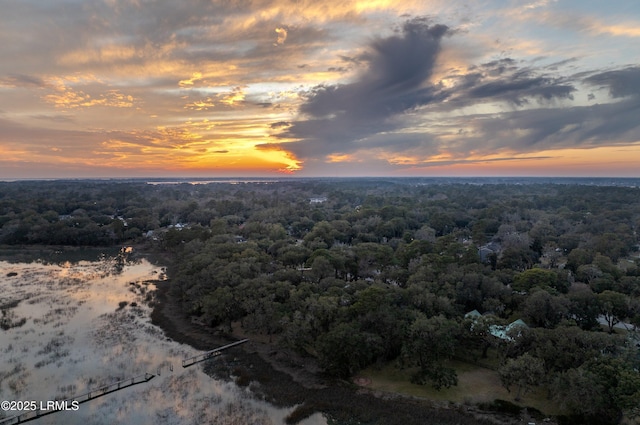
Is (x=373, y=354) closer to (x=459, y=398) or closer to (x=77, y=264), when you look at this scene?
(x=459, y=398)

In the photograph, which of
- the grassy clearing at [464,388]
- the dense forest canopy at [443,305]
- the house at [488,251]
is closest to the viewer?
the dense forest canopy at [443,305]

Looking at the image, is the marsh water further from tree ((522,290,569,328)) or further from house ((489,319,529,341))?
tree ((522,290,569,328))

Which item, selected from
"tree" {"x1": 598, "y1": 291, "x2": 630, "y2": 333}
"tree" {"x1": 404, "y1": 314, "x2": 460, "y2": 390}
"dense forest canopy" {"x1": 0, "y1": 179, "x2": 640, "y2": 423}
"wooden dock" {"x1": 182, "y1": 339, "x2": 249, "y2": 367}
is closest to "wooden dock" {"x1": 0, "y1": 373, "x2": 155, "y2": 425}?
"wooden dock" {"x1": 182, "y1": 339, "x2": 249, "y2": 367}

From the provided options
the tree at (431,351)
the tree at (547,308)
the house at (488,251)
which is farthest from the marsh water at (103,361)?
the house at (488,251)

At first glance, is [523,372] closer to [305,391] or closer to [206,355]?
[305,391]

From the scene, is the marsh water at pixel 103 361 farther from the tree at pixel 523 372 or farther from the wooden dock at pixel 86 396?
the tree at pixel 523 372

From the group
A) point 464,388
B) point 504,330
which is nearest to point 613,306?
point 504,330
